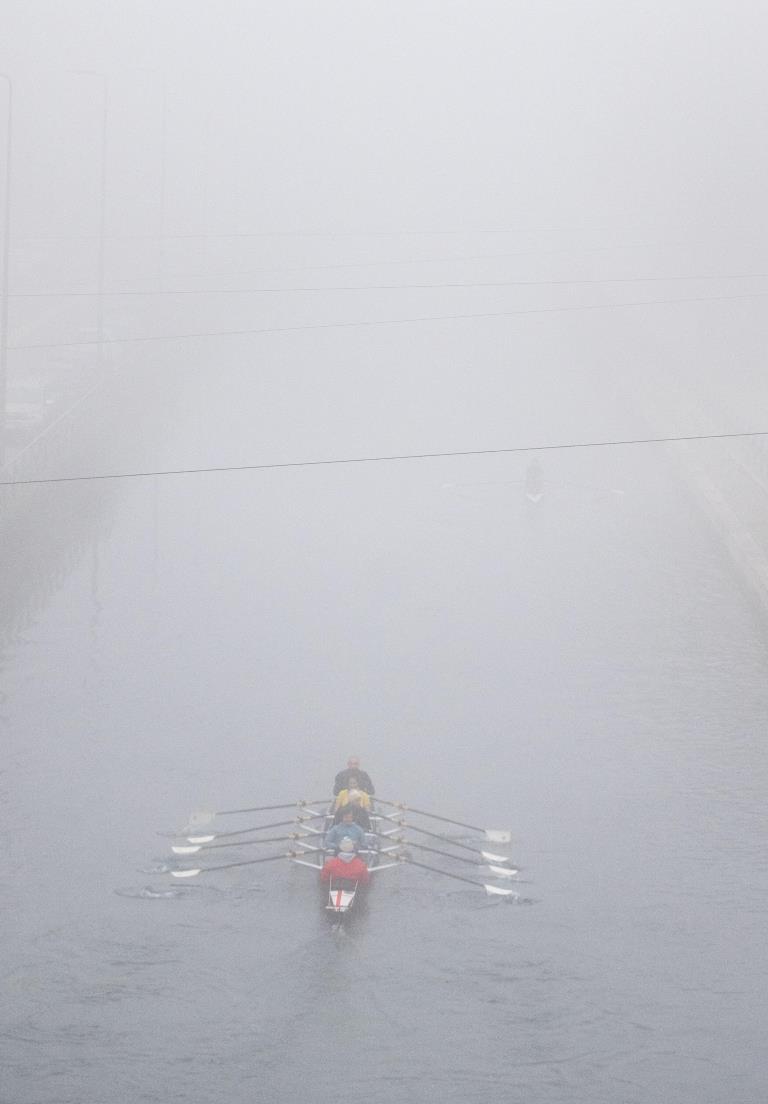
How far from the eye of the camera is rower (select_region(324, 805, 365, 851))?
2534 cm

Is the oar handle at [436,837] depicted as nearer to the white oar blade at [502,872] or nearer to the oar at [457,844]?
the oar at [457,844]

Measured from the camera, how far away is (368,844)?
26.2 metres

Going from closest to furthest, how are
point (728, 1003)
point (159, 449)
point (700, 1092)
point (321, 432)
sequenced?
point (700, 1092), point (728, 1003), point (159, 449), point (321, 432)

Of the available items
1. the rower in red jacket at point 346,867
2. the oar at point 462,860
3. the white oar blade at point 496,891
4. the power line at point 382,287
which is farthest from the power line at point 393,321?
the rower in red jacket at point 346,867

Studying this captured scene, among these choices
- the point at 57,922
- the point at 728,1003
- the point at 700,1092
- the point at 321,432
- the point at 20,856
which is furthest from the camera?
the point at 321,432

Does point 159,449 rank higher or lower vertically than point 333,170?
lower

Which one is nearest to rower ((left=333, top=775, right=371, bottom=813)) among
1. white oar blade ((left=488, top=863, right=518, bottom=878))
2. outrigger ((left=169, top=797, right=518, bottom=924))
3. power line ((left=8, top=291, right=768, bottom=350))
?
outrigger ((left=169, top=797, right=518, bottom=924))

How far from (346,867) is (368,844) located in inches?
64.7

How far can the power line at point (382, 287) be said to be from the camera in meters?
81.9

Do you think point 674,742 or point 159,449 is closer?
point 674,742

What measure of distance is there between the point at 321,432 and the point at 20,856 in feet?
116

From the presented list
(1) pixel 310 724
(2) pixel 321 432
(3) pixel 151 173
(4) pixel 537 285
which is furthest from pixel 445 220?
(1) pixel 310 724

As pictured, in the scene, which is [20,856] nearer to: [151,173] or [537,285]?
[537,285]

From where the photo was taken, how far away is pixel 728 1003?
23.6 metres
